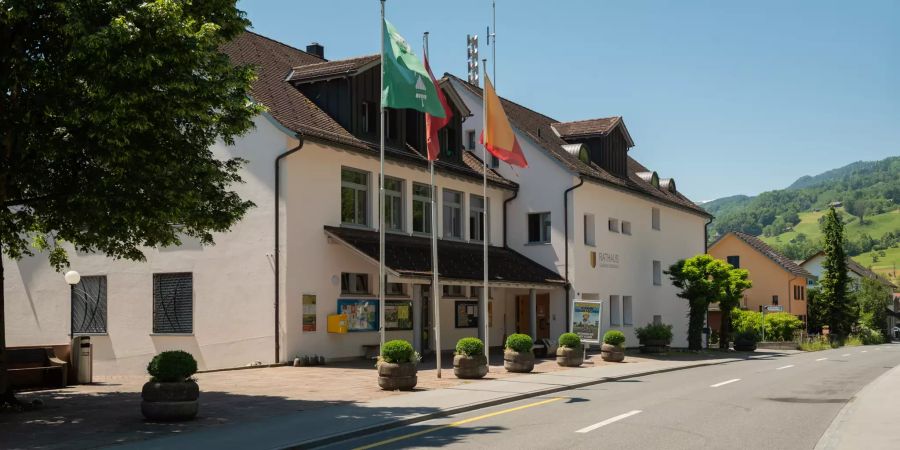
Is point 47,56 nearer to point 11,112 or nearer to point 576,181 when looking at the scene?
point 11,112

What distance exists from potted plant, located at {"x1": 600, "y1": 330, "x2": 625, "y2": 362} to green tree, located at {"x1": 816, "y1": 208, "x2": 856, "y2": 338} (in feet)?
153

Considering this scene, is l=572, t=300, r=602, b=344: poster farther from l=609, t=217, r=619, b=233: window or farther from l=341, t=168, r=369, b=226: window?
l=609, t=217, r=619, b=233: window

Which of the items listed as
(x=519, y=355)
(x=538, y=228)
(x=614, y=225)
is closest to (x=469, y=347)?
(x=519, y=355)

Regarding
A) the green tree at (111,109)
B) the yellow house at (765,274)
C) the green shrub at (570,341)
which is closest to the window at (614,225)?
the green shrub at (570,341)

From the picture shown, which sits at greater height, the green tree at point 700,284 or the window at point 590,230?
the window at point 590,230

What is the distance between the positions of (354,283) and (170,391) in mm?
14543

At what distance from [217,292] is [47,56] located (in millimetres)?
13516

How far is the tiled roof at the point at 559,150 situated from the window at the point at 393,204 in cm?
883

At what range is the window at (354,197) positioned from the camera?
28394mm

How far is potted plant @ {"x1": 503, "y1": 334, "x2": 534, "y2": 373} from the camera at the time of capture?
24562 mm

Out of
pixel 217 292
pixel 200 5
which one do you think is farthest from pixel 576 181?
pixel 200 5

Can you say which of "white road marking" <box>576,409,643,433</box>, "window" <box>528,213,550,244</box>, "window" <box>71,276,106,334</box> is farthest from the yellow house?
"white road marking" <box>576,409,643,433</box>

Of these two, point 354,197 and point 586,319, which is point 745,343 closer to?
point 586,319

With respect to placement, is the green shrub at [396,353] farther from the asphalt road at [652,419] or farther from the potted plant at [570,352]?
the potted plant at [570,352]
